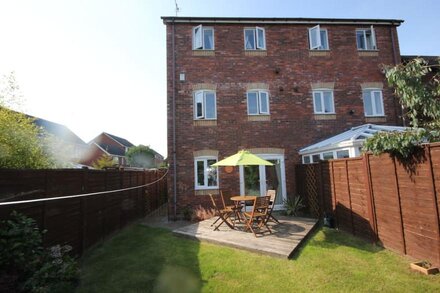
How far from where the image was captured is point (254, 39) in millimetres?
13477

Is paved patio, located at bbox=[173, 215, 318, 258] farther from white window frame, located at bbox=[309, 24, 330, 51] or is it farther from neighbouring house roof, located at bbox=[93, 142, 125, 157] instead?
neighbouring house roof, located at bbox=[93, 142, 125, 157]

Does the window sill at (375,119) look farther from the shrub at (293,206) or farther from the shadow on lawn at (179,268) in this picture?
the shadow on lawn at (179,268)

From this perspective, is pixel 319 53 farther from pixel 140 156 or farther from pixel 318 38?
pixel 140 156

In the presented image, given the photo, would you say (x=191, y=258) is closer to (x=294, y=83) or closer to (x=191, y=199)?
(x=191, y=199)

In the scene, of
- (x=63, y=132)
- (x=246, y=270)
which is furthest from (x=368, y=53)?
(x=63, y=132)

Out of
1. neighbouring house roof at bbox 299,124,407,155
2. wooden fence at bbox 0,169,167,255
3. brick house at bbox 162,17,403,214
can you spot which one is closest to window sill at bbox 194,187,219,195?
brick house at bbox 162,17,403,214

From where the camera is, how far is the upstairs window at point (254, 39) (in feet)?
43.9

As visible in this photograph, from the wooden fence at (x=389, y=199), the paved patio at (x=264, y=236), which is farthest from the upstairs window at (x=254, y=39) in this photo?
the paved patio at (x=264, y=236)

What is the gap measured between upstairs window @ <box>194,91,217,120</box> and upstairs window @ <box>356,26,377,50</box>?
7.84m

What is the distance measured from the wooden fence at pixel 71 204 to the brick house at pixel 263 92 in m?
3.22

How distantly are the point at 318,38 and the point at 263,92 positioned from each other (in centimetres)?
382

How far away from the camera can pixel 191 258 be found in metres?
6.37

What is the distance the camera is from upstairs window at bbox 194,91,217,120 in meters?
12.6

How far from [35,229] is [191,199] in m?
7.76
